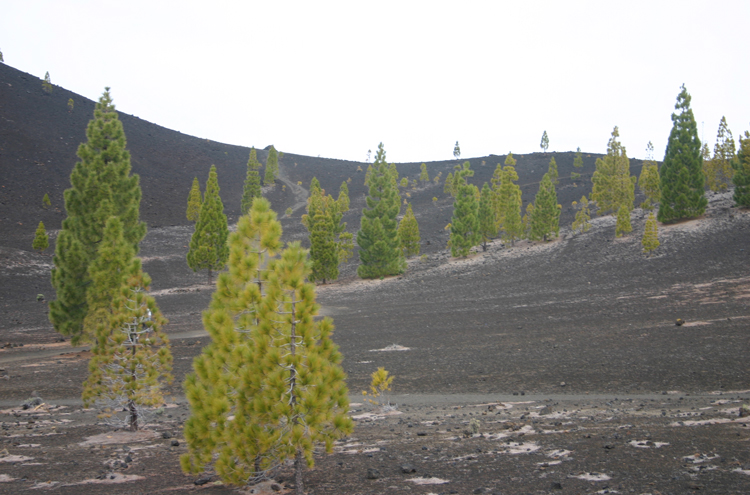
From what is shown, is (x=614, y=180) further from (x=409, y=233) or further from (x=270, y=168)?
(x=270, y=168)

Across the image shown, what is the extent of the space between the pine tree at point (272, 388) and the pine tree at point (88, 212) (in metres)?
15.8

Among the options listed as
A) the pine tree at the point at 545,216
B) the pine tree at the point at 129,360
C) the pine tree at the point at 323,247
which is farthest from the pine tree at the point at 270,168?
the pine tree at the point at 129,360

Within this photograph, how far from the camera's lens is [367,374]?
14359 millimetres

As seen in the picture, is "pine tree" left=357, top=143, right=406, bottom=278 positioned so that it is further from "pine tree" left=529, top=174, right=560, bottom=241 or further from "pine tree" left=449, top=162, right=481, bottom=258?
"pine tree" left=529, top=174, right=560, bottom=241

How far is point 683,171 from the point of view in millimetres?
32375

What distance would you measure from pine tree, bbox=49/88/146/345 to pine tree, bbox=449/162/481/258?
27175 mm

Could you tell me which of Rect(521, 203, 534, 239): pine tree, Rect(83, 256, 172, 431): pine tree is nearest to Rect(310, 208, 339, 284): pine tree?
Rect(521, 203, 534, 239): pine tree

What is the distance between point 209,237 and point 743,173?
39755mm

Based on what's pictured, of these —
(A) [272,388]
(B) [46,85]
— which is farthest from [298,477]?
(B) [46,85]

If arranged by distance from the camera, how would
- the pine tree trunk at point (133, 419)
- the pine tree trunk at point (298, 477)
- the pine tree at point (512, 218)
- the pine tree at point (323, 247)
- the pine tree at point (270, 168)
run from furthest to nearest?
1. the pine tree at point (270, 168)
2. the pine tree at point (512, 218)
3. the pine tree at point (323, 247)
4. the pine tree trunk at point (133, 419)
5. the pine tree trunk at point (298, 477)

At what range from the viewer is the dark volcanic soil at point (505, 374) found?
6203 mm

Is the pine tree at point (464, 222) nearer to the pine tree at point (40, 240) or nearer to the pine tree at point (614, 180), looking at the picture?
the pine tree at point (614, 180)

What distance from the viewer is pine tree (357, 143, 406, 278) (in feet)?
128

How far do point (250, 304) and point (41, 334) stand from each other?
22940mm
